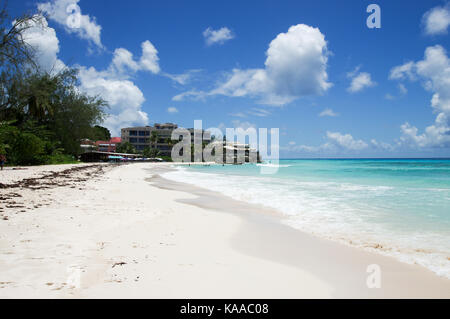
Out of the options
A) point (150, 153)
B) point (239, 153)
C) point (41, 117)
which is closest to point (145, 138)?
point (150, 153)

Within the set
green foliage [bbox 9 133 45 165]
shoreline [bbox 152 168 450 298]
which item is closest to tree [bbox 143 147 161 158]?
green foliage [bbox 9 133 45 165]

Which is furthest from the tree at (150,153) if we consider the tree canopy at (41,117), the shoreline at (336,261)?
the shoreline at (336,261)

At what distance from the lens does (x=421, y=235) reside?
279 inches

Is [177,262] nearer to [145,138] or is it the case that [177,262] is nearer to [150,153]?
[150,153]

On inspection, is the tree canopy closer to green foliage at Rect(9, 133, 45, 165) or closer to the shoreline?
green foliage at Rect(9, 133, 45, 165)

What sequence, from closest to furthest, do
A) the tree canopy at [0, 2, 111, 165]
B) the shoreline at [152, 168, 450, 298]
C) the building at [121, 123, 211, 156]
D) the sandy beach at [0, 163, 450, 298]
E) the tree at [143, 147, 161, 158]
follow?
the sandy beach at [0, 163, 450, 298], the shoreline at [152, 168, 450, 298], the tree canopy at [0, 2, 111, 165], the tree at [143, 147, 161, 158], the building at [121, 123, 211, 156]

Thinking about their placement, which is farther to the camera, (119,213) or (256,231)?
(119,213)

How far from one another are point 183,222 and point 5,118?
40.5 meters

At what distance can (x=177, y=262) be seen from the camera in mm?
4305

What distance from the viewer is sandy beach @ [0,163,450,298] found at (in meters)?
3.41

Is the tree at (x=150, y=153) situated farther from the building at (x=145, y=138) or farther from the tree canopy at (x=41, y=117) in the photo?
the tree canopy at (x=41, y=117)

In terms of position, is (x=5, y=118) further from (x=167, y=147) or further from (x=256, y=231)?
(x=167, y=147)

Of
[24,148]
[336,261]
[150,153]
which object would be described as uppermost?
[24,148]
